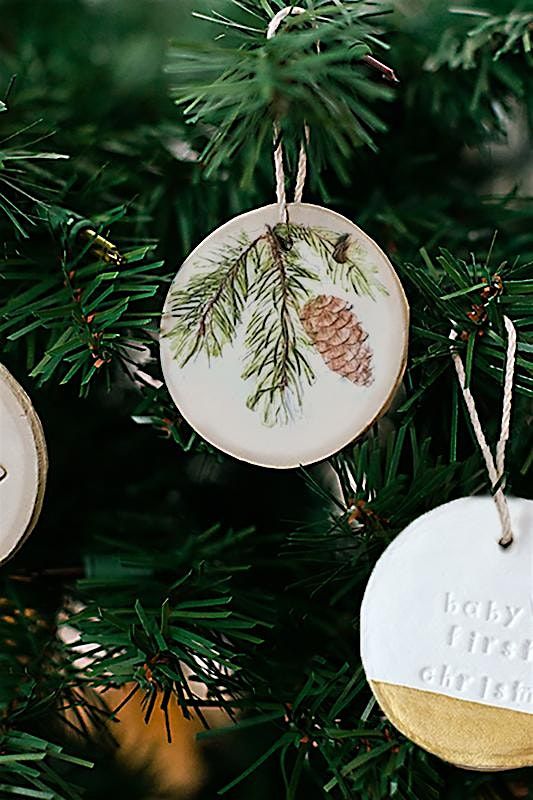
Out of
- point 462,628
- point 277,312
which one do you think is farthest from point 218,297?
point 462,628

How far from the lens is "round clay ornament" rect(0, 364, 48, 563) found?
380 mm

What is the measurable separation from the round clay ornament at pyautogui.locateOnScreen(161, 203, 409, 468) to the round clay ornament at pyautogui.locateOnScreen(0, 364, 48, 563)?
6 cm

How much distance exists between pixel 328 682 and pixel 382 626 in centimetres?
5

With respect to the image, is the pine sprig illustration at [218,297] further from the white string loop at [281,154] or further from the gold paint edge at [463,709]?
the gold paint edge at [463,709]

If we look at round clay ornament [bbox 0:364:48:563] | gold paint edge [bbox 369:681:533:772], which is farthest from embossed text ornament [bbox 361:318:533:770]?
round clay ornament [bbox 0:364:48:563]

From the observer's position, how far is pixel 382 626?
36cm

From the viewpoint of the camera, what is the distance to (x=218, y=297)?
15.2 inches

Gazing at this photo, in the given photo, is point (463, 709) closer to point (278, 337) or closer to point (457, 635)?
point (457, 635)

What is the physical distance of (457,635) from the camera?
14.2 inches

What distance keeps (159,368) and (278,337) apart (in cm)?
7

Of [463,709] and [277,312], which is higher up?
[277,312]

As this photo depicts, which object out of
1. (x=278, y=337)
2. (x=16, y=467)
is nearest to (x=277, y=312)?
(x=278, y=337)

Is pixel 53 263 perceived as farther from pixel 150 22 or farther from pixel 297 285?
pixel 150 22

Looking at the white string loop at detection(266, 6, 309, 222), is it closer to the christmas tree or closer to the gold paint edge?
the christmas tree
